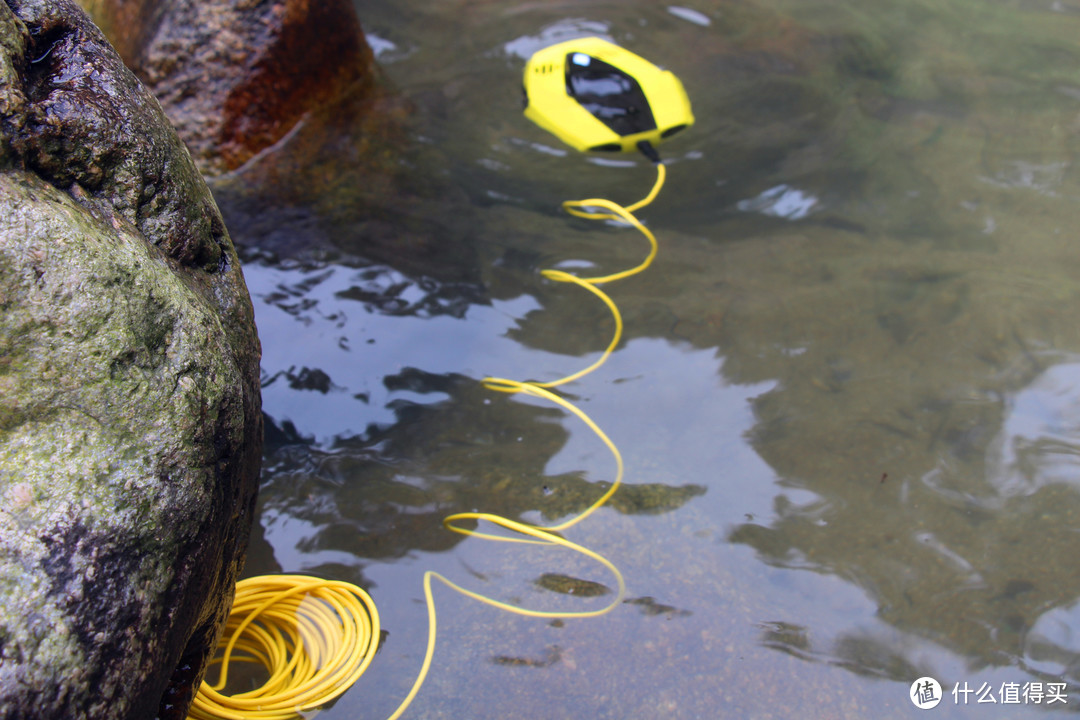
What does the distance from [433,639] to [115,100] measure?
176 centimetres

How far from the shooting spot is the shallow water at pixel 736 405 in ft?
7.20

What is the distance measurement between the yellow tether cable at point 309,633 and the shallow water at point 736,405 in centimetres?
5

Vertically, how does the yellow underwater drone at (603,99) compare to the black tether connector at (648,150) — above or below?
above

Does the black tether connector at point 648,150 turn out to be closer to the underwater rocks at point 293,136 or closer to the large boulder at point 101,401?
the underwater rocks at point 293,136

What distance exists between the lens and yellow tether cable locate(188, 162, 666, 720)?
81.1 inches

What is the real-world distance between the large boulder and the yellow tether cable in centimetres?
34

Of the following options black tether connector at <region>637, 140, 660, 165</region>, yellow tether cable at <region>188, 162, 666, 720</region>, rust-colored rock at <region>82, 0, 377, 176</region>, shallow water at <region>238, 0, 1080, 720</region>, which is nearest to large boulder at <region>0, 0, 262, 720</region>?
yellow tether cable at <region>188, 162, 666, 720</region>

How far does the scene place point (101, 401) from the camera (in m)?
1.45

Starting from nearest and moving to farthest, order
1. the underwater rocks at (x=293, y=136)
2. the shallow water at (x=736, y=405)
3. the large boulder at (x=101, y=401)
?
the large boulder at (x=101, y=401) → the shallow water at (x=736, y=405) → the underwater rocks at (x=293, y=136)

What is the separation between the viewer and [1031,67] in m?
4.33

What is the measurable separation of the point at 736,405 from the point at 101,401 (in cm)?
221

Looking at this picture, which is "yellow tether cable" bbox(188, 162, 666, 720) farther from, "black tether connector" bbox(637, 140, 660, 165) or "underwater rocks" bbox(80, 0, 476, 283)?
"black tether connector" bbox(637, 140, 660, 165)

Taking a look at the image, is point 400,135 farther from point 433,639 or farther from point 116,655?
point 116,655

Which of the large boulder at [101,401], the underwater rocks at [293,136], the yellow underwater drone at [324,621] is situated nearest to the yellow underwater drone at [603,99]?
the yellow underwater drone at [324,621]
